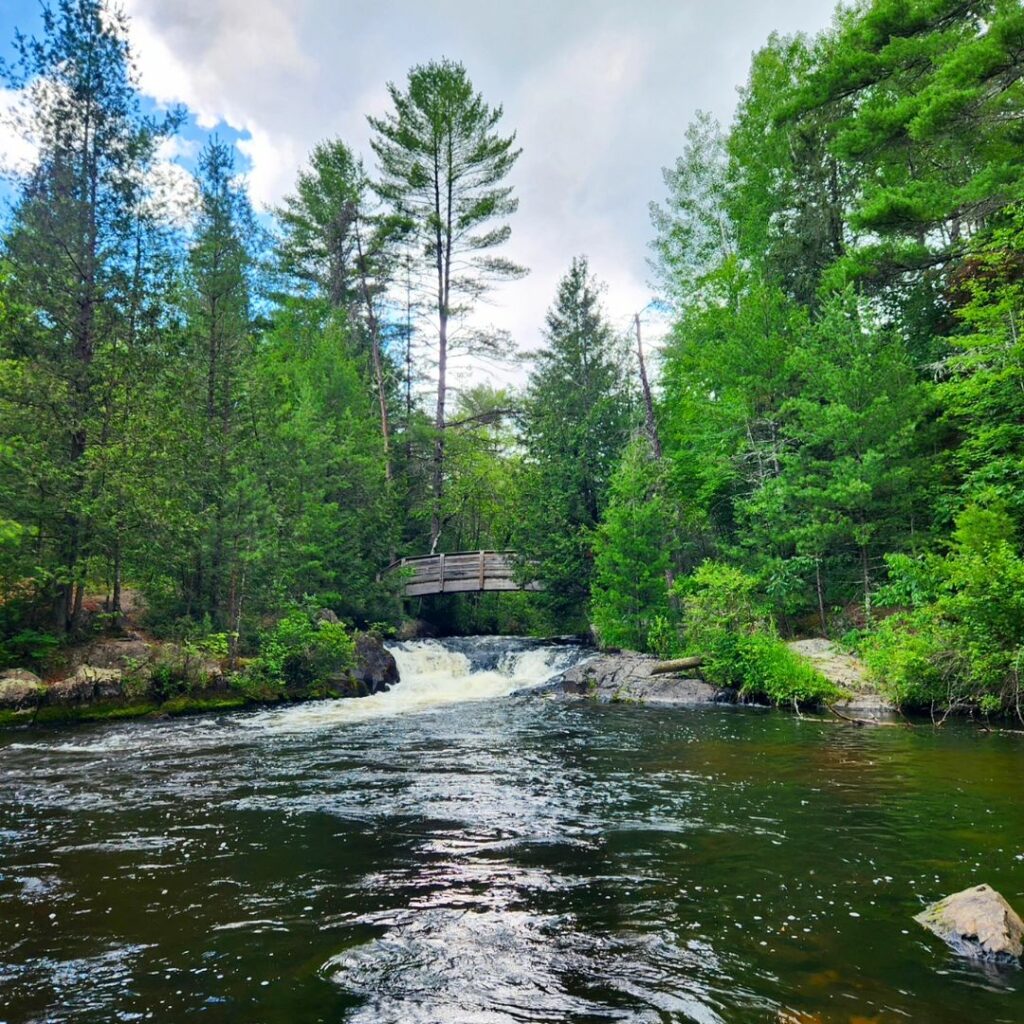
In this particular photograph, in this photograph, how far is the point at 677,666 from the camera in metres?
16.4

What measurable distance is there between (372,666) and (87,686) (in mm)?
7280

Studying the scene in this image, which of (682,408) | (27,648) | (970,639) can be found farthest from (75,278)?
(682,408)

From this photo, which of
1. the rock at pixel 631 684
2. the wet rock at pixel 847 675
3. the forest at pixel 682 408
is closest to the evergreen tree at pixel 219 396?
the forest at pixel 682 408

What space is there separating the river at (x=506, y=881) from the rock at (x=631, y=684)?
576cm

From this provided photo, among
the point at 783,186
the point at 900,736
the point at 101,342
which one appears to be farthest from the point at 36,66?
the point at 783,186

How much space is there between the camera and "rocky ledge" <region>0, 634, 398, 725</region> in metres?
12.2

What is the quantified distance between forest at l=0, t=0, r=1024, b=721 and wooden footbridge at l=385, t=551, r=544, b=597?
124cm

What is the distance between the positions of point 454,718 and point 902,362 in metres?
14.8

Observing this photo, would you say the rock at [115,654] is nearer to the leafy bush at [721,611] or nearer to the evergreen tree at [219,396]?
the evergreen tree at [219,396]

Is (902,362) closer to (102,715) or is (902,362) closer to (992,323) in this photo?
(992,323)

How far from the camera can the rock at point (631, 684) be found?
1505 cm

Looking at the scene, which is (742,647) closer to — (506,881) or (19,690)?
(506,881)

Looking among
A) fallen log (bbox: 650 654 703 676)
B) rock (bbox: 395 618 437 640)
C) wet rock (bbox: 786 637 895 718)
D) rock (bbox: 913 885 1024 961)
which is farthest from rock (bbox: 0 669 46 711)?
wet rock (bbox: 786 637 895 718)

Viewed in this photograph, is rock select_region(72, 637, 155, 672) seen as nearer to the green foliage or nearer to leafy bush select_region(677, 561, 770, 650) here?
the green foliage
